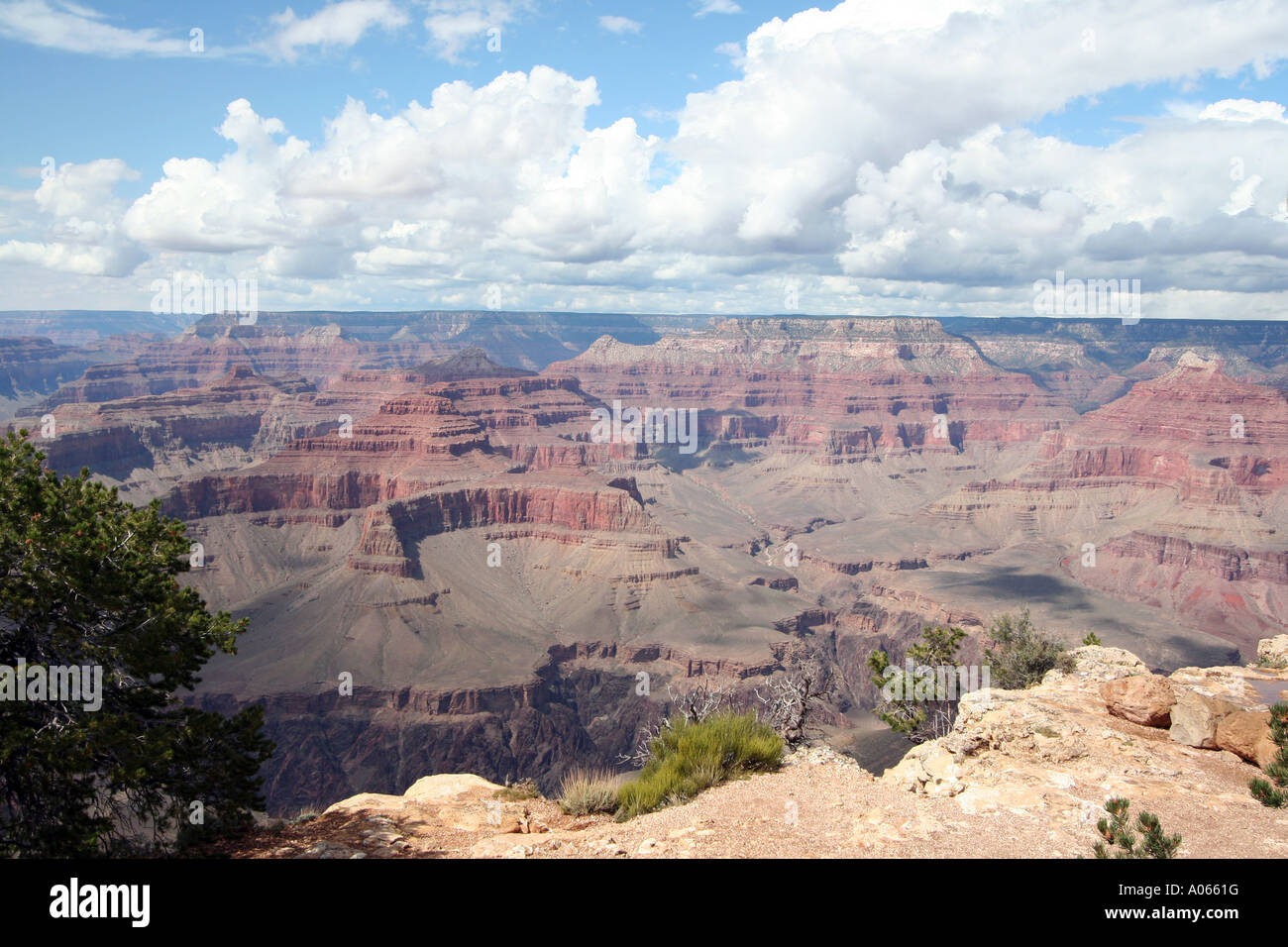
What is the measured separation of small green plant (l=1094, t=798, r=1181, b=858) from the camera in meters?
10.8

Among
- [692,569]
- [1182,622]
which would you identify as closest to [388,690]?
[692,569]

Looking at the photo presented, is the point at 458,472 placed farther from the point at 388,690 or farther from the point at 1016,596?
the point at 1016,596

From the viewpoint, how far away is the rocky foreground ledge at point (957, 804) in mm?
12781

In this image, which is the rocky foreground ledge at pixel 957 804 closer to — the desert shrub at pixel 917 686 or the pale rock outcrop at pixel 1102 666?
the pale rock outcrop at pixel 1102 666

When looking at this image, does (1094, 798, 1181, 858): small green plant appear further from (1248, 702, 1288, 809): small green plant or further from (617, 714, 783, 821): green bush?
(617, 714, 783, 821): green bush

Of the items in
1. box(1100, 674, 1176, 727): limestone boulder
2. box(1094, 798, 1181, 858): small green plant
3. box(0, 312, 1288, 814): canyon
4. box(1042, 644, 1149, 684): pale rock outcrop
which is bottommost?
box(0, 312, 1288, 814): canyon

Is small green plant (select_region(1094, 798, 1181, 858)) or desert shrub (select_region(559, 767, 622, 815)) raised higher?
small green plant (select_region(1094, 798, 1181, 858))

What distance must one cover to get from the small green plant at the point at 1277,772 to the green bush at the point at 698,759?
893 centimetres

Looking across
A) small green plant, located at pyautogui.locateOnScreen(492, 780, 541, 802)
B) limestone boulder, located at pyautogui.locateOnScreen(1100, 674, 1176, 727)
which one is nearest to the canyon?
limestone boulder, located at pyautogui.locateOnScreen(1100, 674, 1176, 727)

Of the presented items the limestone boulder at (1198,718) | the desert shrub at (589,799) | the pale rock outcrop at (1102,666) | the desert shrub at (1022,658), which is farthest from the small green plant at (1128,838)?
the desert shrub at (1022,658)

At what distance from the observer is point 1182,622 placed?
114 metres

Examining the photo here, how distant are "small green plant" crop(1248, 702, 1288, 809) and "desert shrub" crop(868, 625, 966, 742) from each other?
13.3 m

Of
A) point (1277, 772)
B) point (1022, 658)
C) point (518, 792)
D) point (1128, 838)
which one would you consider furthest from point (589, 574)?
point (1128, 838)
